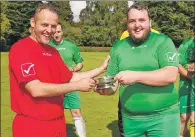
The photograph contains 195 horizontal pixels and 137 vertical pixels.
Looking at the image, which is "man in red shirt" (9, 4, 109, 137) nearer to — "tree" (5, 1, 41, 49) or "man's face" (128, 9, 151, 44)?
"man's face" (128, 9, 151, 44)

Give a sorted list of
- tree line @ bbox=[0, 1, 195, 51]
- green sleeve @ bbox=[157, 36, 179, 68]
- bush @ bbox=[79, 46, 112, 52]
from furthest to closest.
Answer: tree line @ bbox=[0, 1, 195, 51] < bush @ bbox=[79, 46, 112, 52] < green sleeve @ bbox=[157, 36, 179, 68]

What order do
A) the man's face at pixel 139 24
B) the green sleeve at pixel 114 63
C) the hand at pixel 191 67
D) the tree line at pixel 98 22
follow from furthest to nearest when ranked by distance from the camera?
the tree line at pixel 98 22
the hand at pixel 191 67
the green sleeve at pixel 114 63
the man's face at pixel 139 24

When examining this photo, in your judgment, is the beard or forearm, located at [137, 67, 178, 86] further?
the beard

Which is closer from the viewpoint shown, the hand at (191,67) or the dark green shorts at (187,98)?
the hand at (191,67)

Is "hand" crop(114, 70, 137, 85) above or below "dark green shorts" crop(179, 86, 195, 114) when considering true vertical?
above

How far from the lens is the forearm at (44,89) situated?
3.89m

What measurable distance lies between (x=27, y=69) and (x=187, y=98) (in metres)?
4.26

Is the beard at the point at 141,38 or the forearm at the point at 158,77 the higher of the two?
the beard at the point at 141,38

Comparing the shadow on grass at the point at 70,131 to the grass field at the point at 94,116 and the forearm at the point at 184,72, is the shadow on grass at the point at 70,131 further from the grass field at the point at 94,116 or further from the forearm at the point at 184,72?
the forearm at the point at 184,72

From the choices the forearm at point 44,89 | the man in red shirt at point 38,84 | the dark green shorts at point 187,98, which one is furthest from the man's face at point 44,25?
the dark green shorts at point 187,98

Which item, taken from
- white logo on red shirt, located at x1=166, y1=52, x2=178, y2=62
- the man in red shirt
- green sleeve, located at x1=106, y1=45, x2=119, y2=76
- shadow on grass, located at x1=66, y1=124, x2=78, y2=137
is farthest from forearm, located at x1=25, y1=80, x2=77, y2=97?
shadow on grass, located at x1=66, y1=124, x2=78, y2=137

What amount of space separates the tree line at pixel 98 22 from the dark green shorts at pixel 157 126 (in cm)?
5040

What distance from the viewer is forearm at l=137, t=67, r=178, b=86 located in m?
4.21

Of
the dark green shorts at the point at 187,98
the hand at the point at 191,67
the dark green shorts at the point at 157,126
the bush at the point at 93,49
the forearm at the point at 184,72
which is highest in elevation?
the hand at the point at 191,67
